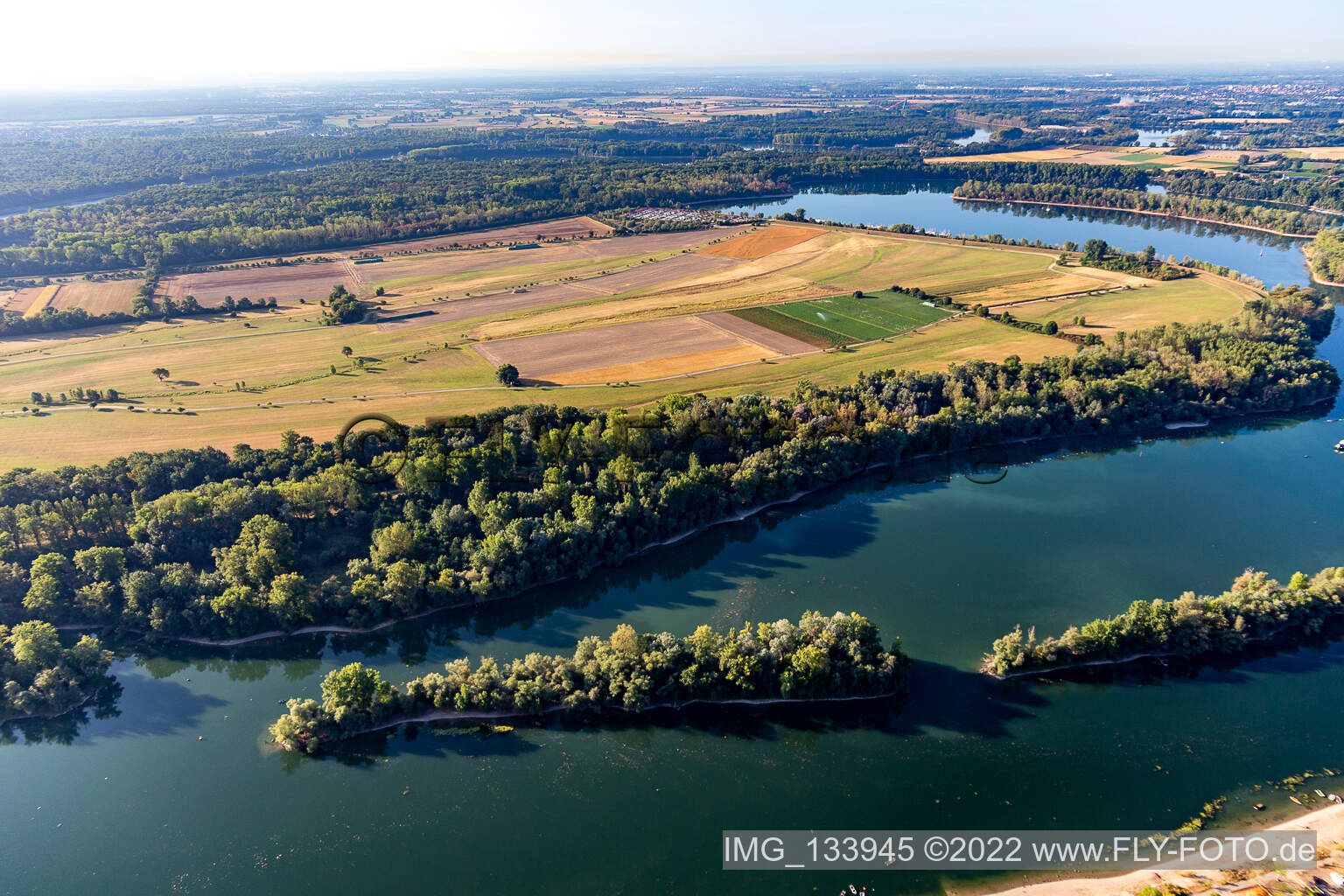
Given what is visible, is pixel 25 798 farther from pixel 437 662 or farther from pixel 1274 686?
pixel 1274 686

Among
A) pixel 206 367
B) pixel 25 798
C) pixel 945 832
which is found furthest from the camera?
pixel 206 367

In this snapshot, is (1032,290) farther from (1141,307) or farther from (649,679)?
(649,679)

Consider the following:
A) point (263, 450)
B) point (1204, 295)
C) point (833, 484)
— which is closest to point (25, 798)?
point (263, 450)

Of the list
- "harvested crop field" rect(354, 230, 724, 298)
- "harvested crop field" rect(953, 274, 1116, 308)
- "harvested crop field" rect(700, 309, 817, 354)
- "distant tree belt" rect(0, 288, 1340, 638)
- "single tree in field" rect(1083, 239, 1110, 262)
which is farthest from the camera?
"single tree in field" rect(1083, 239, 1110, 262)

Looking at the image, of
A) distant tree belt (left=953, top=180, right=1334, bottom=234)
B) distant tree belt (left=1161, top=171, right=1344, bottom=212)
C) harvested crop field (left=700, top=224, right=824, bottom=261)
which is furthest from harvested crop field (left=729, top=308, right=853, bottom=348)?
distant tree belt (left=1161, top=171, right=1344, bottom=212)

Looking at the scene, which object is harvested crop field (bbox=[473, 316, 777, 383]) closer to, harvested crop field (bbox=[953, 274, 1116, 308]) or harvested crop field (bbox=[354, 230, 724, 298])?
harvested crop field (bbox=[354, 230, 724, 298])
